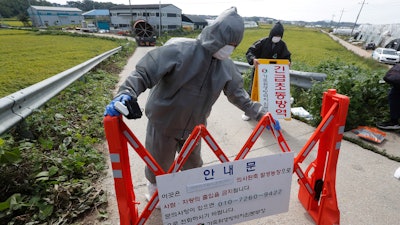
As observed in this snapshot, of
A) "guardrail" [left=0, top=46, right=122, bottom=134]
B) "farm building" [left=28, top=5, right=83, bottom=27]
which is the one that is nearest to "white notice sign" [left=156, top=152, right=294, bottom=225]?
"guardrail" [left=0, top=46, right=122, bottom=134]

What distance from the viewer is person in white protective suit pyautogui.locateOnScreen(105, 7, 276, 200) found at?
1813 millimetres

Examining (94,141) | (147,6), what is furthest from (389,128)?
(147,6)

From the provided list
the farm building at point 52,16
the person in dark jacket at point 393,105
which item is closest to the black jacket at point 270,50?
the person in dark jacket at point 393,105

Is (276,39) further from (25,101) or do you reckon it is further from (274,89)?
(25,101)

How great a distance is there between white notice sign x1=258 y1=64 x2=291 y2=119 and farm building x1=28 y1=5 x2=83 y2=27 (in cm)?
7050

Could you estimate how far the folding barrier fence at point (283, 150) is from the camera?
168 cm

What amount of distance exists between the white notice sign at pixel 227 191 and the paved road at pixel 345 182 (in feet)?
1.88

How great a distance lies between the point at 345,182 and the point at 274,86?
6.94 feet

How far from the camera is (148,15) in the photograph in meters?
53.1

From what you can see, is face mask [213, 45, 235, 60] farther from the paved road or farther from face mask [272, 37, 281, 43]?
face mask [272, 37, 281, 43]

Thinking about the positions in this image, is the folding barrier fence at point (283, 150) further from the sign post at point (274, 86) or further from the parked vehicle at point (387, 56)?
the parked vehicle at point (387, 56)

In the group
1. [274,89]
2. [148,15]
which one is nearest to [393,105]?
[274,89]

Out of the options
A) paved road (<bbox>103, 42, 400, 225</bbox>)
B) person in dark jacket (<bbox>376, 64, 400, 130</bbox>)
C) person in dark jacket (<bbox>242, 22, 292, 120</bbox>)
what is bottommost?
paved road (<bbox>103, 42, 400, 225</bbox>)

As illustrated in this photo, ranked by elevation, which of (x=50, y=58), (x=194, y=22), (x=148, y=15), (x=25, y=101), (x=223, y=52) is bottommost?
(x=194, y=22)
